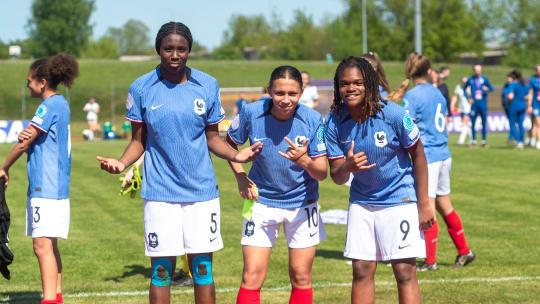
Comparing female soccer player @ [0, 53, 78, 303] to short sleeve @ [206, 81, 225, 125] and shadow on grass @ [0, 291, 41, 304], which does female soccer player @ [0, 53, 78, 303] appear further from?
short sleeve @ [206, 81, 225, 125]

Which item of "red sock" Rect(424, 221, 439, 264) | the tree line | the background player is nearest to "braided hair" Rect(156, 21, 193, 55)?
"red sock" Rect(424, 221, 439, 264)

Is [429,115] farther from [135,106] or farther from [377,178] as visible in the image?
[135,106]

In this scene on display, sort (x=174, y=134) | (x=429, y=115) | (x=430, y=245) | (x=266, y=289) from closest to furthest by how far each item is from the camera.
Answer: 1. (x=174, y=134)
2. (x=266, y=289)
3. (x=429, y=115)
4. (x=430, y=245)

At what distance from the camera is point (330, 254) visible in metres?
9.48

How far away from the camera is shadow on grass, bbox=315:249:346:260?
9.29 m

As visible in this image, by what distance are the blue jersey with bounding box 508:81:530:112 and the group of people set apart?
711 inches

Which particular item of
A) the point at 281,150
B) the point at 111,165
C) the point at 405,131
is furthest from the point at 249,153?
the point at 405,131

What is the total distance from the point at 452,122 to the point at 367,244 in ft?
97.3

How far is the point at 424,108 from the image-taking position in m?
8.13

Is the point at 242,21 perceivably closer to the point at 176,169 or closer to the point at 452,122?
the point at 452,122

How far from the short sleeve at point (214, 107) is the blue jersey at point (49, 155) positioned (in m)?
1.65

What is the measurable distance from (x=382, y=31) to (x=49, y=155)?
8586 cm

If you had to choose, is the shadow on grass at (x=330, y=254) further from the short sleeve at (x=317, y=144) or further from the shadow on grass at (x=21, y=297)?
the short sleeve at (x=317, y=144)

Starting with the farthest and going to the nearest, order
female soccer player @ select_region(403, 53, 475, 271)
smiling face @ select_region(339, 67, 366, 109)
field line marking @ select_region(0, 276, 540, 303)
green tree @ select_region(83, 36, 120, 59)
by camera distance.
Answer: green tree @ select_region(83, 36, 120, 59) → female soccer player @ select_region(403, 53, 475, 271) → field line marking @ select_region(0, 276, 540, 303) → smiling face @ select_region(339, 67, 366, 109)
